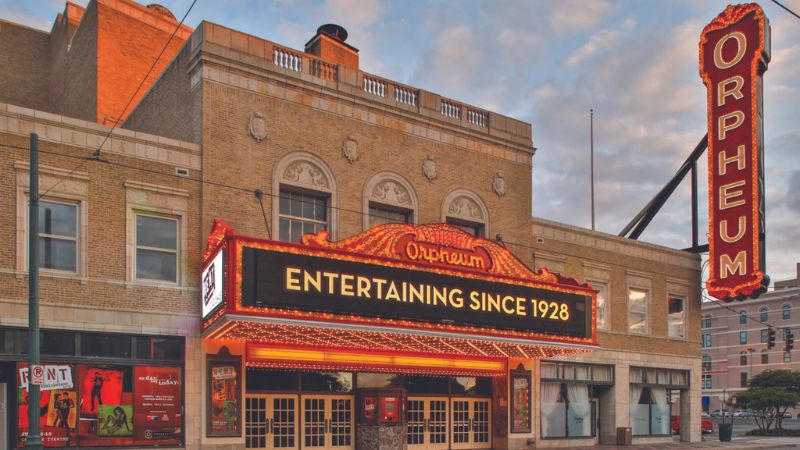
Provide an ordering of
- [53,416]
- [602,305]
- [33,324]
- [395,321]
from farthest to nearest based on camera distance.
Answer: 1. [602,305]
2. [395,321]
3. [53,416]
4. [33,324]

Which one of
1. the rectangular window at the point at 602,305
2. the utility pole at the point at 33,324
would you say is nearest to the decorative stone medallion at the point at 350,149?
the utility pole at the point at 33,324

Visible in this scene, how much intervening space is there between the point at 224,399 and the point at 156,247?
4390 mm

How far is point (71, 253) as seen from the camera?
65.6 feet

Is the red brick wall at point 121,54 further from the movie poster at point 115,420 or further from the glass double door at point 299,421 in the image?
the movie poster at point 115,420

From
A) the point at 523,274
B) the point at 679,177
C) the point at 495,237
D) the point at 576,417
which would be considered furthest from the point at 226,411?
the point at 679,177

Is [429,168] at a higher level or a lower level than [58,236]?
higher

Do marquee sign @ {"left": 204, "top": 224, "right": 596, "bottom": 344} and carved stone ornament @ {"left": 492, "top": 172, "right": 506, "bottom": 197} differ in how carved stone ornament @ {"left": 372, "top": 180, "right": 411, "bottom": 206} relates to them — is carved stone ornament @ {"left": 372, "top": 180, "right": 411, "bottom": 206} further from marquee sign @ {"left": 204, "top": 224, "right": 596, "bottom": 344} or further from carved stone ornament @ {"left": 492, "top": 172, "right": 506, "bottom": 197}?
carved stone ornament @ {"left": 492, "top": 172, "right": 506, "bottom": 197}

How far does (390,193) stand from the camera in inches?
1029

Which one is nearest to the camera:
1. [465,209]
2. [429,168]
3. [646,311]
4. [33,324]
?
[33,324]

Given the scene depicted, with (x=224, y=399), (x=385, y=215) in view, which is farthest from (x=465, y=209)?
(x=224, y=399)

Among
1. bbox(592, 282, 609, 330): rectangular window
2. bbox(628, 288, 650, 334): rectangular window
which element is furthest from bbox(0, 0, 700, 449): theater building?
bbox(628, 288, 650, 334): rectangular window

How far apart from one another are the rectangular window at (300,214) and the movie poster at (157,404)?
5.18 m

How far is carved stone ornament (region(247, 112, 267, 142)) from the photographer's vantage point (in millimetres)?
23077

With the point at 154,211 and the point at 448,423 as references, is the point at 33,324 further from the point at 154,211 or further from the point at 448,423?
the point at 448,423
